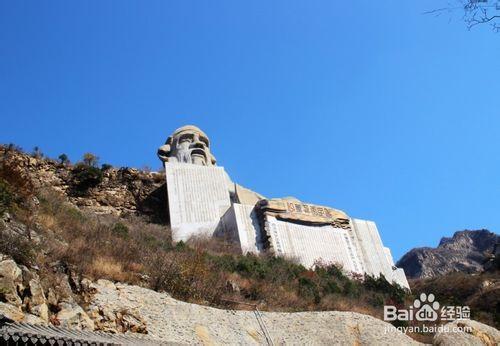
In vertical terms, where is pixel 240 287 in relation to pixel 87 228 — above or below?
below

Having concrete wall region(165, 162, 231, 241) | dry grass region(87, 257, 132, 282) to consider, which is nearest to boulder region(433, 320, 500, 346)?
dry grass region(87, 257, 132, 282)

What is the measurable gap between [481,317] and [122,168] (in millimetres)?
15275

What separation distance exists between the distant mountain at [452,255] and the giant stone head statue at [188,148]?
21.7 metres

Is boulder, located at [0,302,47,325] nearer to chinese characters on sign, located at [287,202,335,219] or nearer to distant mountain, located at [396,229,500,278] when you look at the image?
chinese characters on sign, located at [287,202,335,219]

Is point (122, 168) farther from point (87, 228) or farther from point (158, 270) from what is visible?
point (158, 270)

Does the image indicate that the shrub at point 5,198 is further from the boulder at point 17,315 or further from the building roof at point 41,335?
the building roof at point 41,335

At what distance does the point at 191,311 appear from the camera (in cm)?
1079

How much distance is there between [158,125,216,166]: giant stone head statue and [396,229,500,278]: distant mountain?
71.3ft

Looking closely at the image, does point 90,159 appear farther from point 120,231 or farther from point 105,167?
point 120,231

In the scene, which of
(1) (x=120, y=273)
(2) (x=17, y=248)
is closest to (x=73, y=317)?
(2) (x=17, y=248)

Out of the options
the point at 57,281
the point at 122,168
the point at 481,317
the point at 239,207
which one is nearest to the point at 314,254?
the point at 239,207

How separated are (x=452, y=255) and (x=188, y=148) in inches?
1045

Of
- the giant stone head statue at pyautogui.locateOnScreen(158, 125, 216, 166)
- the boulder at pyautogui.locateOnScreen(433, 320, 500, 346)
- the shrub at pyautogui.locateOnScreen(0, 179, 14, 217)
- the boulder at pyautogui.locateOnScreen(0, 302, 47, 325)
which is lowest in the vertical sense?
the boulder at pyautogui.locateOnScreen(433, 320, 500, 346)

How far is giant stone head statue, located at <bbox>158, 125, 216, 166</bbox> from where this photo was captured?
24766mm
